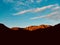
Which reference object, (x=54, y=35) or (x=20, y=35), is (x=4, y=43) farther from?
(x=54, y=35)

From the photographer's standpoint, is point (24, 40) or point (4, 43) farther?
point (24, 40)

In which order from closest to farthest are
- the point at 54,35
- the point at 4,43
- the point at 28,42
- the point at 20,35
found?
the point at 4,43 → the point at 28,42 → the point at 20,35 → the point at 54,35

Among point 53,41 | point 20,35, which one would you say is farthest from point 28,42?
point 53,41

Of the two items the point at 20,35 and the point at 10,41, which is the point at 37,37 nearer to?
the point at 20,35

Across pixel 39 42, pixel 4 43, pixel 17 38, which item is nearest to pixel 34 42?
pixel 39 42

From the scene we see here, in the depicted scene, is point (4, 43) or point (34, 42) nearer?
point (4, 43)

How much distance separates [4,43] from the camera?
3750 cm

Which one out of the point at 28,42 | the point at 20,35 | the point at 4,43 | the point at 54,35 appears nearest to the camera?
the point at 4,43

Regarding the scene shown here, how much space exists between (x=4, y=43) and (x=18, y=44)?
3599mm

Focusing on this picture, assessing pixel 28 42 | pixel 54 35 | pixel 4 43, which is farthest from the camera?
pixel 54 35

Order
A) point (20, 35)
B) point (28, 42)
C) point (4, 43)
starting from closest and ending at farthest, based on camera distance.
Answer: point (4, 43), point (28, 42), point (20, 35)

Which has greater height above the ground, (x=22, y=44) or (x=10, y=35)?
(x=10, y=35)

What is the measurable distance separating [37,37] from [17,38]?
6.78 metres

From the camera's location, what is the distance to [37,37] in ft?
149
